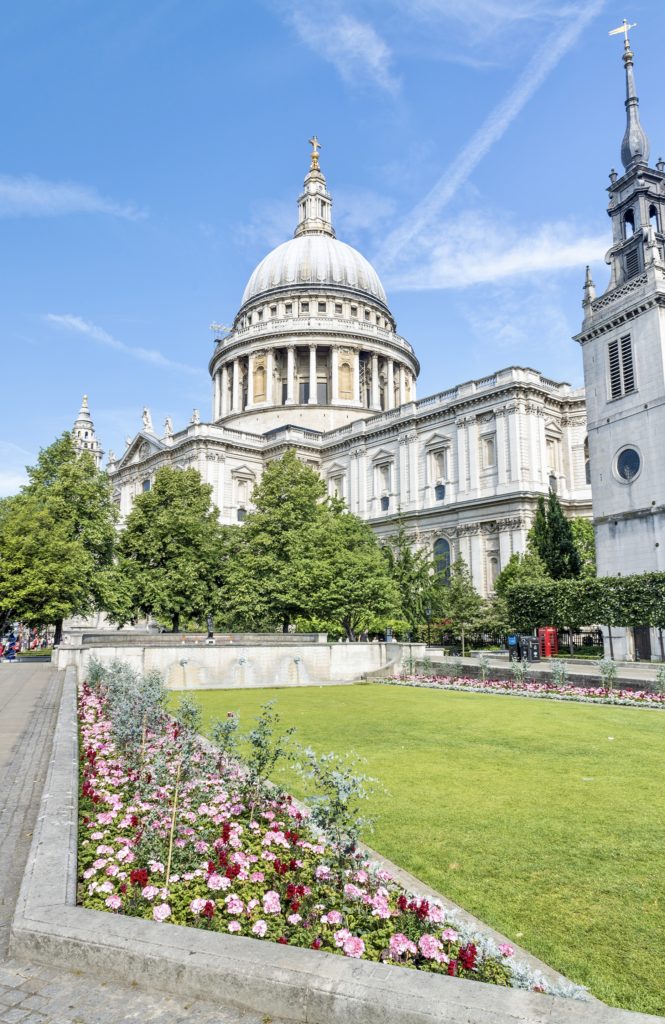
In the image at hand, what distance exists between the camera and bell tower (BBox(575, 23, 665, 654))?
34531 millimetres

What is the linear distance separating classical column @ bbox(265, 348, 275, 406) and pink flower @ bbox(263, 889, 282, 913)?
3129 inches

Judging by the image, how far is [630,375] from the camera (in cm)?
3650

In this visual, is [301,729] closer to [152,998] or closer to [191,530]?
[152,998]

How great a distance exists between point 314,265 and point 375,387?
20474 millimetres

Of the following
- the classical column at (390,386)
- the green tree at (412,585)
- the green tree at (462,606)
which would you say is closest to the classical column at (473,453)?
the green tree at (462,606)

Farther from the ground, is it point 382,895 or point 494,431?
point 494,431

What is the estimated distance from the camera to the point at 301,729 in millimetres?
15031

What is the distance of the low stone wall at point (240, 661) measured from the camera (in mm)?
26438

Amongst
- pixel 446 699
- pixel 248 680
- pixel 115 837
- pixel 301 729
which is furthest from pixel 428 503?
pixel 115 837

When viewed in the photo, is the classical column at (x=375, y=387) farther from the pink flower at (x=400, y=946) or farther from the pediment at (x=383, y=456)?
the pink flower at (x=400, y=946)

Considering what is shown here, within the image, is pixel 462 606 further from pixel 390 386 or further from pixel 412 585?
pixel 390 386

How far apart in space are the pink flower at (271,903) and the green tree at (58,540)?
3495 centimetres

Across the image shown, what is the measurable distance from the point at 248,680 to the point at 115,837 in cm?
2118

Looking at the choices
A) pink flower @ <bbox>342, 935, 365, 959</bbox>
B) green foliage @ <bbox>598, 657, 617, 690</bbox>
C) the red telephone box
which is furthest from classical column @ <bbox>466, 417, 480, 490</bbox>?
pink flower @ <bbox>342, 935, 365, 959</bbox>
